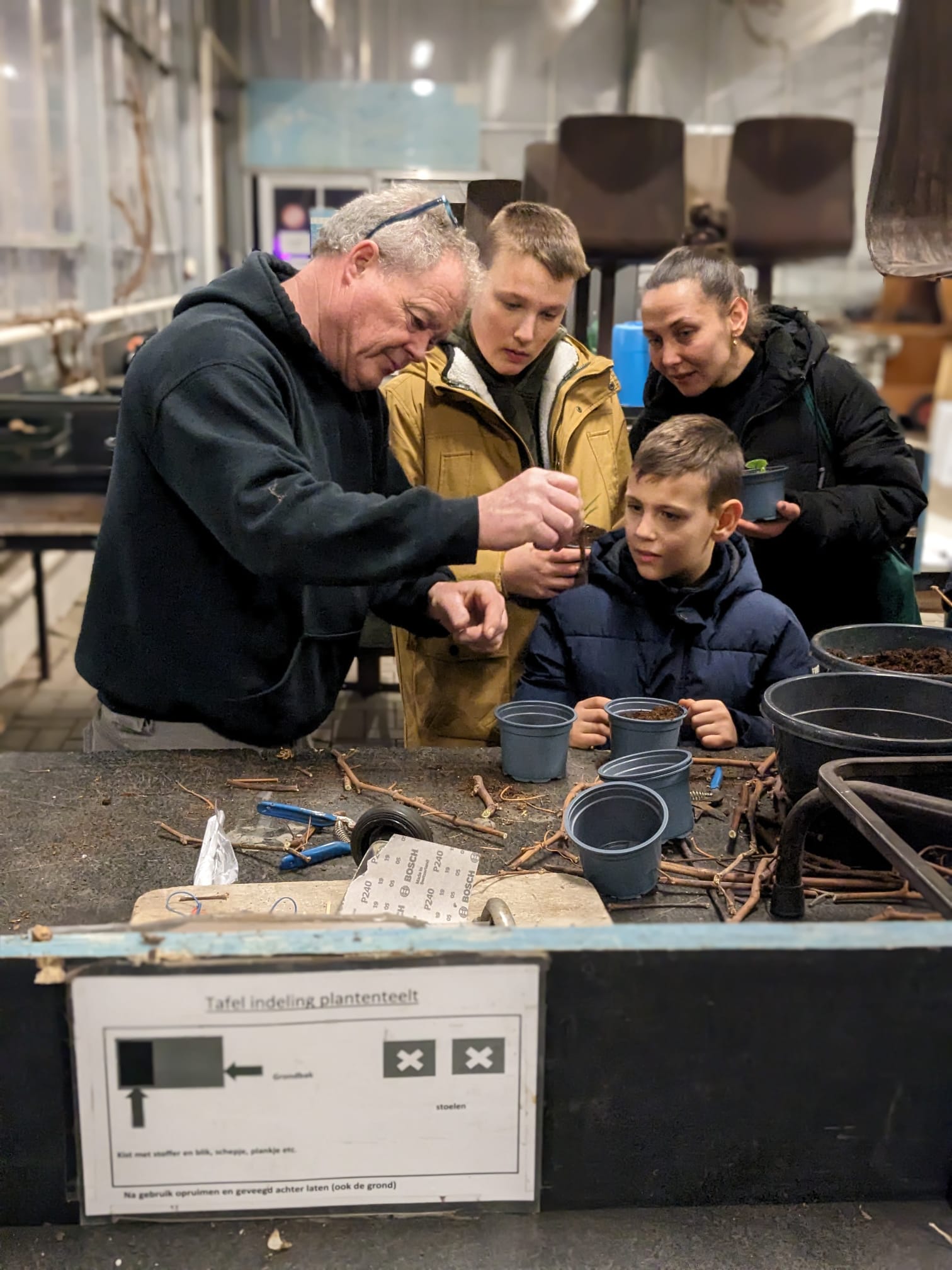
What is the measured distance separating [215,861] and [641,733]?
0.65 metres

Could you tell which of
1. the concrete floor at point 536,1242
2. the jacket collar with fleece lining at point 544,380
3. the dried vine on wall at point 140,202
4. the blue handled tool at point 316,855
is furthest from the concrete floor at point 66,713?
the dried vine on wall at point 140,202

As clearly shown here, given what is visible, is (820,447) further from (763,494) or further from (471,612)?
(471,612)

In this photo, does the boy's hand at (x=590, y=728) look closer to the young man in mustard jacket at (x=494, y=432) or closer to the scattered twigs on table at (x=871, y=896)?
the young man in mustard jacket at (x=494, y=432)

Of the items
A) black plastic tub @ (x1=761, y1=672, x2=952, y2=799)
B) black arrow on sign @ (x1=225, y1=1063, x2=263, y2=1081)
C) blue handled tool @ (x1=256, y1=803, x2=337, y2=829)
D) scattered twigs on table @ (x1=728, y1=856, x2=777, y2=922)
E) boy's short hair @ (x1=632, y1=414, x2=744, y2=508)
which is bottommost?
blue handled tool @ (x1=256, y1=803, x2=337, y2=829)

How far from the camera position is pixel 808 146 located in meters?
6.85

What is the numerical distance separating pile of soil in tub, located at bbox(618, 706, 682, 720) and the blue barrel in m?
1.37

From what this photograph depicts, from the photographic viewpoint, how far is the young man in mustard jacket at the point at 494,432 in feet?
7.45

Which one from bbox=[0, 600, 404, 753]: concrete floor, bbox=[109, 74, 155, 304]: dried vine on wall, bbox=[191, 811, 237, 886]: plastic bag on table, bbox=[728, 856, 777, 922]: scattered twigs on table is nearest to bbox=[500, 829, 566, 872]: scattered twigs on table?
bbox=[728, 856, 777, 922]: scattered twigs on table

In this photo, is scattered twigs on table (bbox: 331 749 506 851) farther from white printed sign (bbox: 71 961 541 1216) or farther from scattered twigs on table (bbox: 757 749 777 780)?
white printed sign (bbox: 71 961 541 1216)

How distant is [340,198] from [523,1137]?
9.72m

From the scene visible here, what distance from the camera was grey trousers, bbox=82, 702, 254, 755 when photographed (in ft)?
6.26

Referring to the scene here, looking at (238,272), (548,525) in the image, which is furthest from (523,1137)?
(238,272)

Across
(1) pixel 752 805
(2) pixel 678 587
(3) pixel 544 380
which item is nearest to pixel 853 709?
(1) pixel 752 805

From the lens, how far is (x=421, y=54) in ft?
32.0
